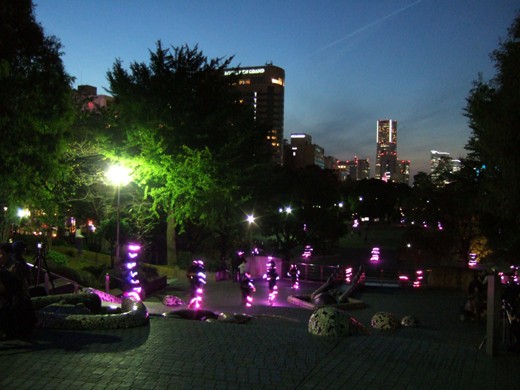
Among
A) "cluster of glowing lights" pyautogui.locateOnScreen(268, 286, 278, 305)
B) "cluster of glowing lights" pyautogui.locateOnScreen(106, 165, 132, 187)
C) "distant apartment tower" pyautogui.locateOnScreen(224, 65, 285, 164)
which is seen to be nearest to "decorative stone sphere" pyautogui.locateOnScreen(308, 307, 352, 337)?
"cluster of glowing lights" pyautogui.locateOnScreen(268, 286, 278, 305)

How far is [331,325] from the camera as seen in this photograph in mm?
9664

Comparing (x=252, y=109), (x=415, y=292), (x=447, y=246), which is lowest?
(x=415, y=292)

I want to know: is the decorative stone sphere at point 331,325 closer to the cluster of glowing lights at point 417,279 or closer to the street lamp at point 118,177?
the street lamp at point 118,177

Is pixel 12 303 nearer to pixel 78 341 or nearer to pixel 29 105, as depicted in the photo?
pixel 78 341

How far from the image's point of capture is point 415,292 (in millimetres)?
26672

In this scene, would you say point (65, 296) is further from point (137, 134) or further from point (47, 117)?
point (137, 134)

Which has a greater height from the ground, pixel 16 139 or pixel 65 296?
pixel 16 139

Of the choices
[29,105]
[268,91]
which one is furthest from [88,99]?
[268,91]

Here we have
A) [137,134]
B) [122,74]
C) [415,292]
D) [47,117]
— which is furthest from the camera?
[122,74]

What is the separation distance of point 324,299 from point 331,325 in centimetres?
1093

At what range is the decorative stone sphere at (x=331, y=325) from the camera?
9.62 meters

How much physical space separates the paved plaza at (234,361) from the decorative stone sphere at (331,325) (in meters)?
0.20

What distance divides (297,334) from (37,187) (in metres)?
13.6

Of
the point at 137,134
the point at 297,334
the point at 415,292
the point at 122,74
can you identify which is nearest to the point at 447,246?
the point at 415,292
